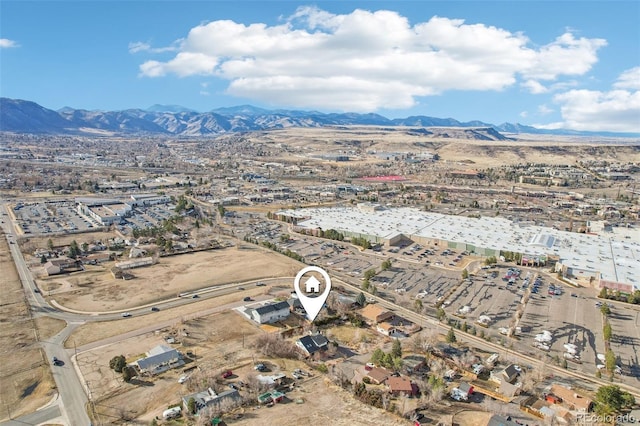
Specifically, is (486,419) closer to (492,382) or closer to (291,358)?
(492,382)

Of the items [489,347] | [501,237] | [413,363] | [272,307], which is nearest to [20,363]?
[272,307]

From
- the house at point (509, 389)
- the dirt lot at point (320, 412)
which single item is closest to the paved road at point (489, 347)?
the house at point (509, 389)

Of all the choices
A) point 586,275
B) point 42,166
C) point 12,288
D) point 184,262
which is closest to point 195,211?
point 184,262

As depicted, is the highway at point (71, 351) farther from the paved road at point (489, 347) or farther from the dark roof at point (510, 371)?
the dark roof at point (510, 371)

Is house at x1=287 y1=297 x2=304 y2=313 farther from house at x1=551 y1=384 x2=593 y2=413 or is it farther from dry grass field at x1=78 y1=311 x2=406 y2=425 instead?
house at x1=551 y1=384 x2=593 y2=413

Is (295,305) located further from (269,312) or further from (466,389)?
(466,389)

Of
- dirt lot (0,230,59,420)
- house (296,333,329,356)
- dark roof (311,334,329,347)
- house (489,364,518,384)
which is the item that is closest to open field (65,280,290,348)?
dirt lot (0,230,59,420)
